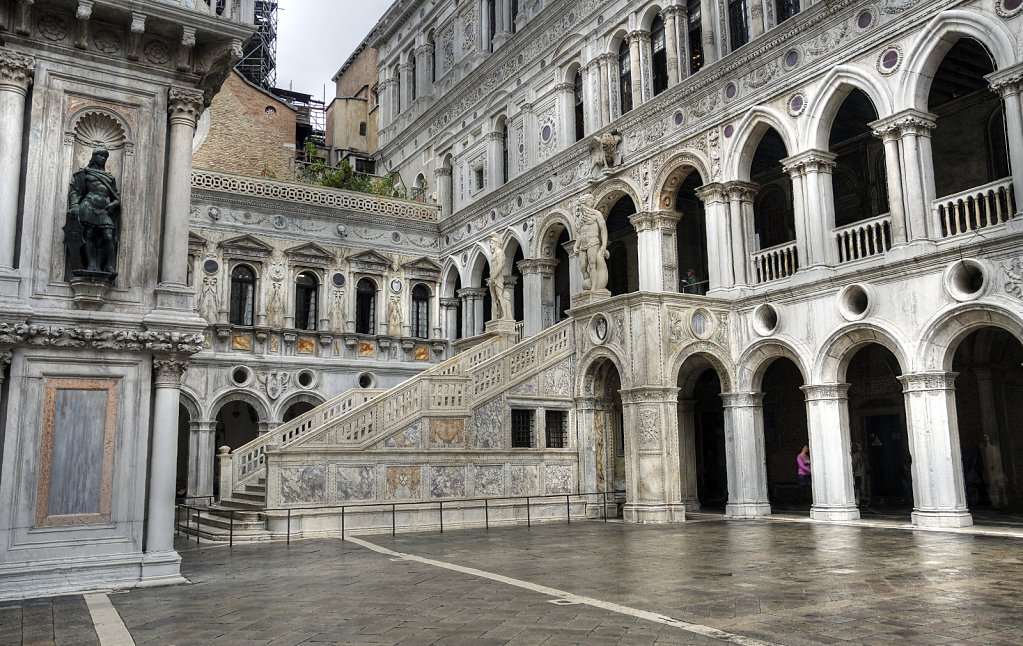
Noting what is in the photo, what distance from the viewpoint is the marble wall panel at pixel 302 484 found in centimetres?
1700

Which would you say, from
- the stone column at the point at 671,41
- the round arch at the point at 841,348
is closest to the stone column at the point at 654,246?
the stone column at the point at 671,41

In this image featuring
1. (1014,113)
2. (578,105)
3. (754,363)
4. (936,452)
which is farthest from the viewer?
(578,105)

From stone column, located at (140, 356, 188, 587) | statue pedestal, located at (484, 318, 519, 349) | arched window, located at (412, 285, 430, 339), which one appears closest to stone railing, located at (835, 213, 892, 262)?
statue pedestal, located at (484, 318, 519, 349)

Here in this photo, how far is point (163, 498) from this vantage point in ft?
35.0

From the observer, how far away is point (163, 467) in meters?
10.8

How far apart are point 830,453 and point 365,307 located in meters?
18.2

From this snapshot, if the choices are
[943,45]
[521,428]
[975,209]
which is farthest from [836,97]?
[521,428]

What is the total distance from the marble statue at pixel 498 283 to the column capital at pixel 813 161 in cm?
819

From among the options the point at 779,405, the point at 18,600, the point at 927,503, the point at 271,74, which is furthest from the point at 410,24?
the point at 18,600

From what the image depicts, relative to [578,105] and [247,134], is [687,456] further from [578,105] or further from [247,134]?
[247,134]

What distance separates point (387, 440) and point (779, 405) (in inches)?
472

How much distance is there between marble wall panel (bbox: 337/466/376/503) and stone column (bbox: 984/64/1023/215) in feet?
43.6

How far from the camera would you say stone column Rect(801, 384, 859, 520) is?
57.0ft

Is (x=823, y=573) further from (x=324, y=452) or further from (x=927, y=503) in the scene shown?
(x=324, y=452)
